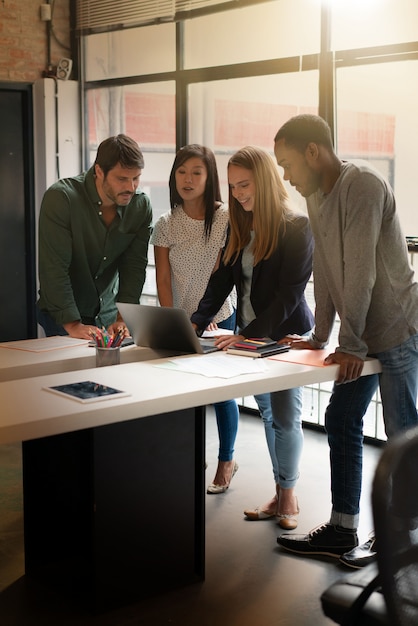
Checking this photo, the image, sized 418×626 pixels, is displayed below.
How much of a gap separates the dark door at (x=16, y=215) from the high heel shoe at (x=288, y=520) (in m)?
3.50

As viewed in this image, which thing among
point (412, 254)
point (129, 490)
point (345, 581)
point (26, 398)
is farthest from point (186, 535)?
point (412, 254)

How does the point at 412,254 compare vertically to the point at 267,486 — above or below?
above

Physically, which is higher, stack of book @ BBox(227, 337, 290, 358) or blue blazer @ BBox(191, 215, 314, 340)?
blue blazer @ BBox(191, 215, 314, 340)

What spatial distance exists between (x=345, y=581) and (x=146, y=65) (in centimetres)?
487

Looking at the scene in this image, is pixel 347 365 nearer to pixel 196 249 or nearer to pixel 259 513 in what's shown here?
pixel 259 513

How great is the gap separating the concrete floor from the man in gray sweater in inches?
11.3

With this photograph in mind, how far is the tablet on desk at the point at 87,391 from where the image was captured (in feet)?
8.50

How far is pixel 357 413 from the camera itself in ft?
10.4

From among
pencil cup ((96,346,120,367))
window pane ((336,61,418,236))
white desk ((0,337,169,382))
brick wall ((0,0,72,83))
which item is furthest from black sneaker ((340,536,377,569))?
brick wall ((0,0,72,83))

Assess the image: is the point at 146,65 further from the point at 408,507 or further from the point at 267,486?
the point at 408,507

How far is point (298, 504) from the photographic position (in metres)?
3.91

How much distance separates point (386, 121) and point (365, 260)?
5.93 ft

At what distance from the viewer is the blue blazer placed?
3449 millimetres

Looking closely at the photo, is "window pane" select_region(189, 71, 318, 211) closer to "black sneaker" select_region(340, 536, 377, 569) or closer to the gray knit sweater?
the gray knit sweater
